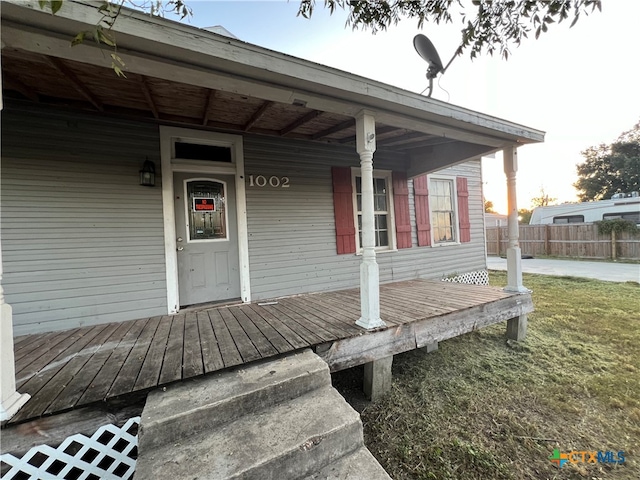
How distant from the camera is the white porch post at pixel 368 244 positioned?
7.77 ft

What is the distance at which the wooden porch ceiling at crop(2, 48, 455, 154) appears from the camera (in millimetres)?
2068

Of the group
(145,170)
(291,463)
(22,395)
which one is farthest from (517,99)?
(22,395)

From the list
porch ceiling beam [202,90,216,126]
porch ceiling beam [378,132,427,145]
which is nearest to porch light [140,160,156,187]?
porch ceiling beam [202,90,216,126]

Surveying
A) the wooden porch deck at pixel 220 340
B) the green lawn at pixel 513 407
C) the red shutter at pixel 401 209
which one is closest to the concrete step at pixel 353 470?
the green lawn at pixel 513 407

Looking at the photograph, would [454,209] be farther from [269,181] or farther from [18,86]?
[18,86]

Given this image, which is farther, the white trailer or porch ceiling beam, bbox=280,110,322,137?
the white trailer

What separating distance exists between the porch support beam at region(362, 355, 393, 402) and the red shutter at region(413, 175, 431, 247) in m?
3.02

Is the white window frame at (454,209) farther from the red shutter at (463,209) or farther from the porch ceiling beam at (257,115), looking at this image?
the porch ceiling beam at (257,115)

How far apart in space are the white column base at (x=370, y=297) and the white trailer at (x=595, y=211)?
14.6 metres

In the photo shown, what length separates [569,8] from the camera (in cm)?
194

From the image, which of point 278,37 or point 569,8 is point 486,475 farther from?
point 278,37

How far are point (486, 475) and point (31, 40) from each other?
374 centimetres

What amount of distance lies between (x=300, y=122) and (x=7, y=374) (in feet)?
10.3

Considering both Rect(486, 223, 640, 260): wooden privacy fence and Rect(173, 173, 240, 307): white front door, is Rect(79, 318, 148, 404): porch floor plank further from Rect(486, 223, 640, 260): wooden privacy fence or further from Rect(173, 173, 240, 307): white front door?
Rect(486, 223, 640, 260): wooden privacy fence
